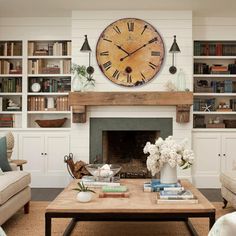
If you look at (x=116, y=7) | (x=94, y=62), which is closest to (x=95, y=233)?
(x=94, y=62)

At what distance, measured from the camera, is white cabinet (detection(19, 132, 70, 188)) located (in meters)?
6.08

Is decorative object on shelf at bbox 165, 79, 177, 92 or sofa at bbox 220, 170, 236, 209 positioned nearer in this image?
sofa at bbox 220, 170, 236, 209

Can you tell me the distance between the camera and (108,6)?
564 centimetres

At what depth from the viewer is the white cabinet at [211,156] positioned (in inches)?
238

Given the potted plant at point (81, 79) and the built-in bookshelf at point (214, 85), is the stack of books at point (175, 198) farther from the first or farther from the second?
the built-in bookshelf at point (214, 85)

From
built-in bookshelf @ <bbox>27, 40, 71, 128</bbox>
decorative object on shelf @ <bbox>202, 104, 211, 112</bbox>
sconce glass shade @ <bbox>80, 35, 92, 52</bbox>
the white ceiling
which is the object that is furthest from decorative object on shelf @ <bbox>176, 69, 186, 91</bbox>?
built-in bookshelf @ <bbox>27, 40, 71, 128</bbox>

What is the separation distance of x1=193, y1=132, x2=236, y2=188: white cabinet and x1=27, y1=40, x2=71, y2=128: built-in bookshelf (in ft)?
6.91

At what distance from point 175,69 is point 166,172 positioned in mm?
2534

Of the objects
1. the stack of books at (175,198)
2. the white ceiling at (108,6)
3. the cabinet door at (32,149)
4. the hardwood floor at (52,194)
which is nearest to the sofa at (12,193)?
the hardwood floor at (52,194)

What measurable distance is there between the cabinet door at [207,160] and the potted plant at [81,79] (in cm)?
180

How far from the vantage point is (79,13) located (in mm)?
5855

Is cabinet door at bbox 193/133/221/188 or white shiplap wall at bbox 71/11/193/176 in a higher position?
white shiplap wall at bbox 71/11/193/176

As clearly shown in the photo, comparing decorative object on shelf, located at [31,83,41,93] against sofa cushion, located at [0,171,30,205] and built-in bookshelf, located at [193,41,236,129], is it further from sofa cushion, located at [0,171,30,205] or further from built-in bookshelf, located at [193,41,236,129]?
built-in bookshelf, located at [193,41,236,129]

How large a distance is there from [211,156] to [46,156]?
250cm
